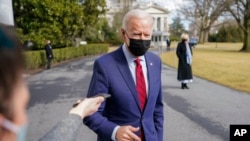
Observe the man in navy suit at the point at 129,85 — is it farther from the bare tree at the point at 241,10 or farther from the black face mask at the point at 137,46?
the bare tree at the point at 241,10

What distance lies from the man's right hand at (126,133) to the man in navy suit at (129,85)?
0.02m

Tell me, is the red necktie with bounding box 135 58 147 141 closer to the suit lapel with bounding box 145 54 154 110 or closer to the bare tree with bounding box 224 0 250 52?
the suit lapel with bounding box 145 54 154 110

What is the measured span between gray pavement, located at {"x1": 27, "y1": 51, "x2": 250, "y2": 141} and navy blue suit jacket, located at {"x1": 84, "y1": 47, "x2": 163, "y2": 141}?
293 centimetres

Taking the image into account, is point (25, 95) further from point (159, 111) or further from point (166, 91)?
point (166, 91)

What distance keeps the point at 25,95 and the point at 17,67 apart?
8 cm

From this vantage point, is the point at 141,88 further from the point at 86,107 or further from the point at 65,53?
the point at 65,53

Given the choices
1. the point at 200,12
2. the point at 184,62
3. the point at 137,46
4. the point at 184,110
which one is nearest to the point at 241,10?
the point at 200,12

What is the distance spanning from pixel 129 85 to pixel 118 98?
11 centimetres

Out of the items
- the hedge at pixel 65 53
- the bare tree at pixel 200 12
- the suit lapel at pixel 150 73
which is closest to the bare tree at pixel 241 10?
the bare tree at pixel 200 12

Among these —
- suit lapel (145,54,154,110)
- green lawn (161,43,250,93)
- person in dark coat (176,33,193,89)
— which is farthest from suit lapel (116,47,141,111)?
green lawn (161,43,250,93)

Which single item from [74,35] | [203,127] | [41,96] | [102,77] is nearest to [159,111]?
[102,77]

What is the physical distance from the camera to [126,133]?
227 cm

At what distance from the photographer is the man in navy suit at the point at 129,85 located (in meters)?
2.44

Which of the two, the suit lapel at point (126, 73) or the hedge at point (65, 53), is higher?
the suit lapel at point (126, 73)
